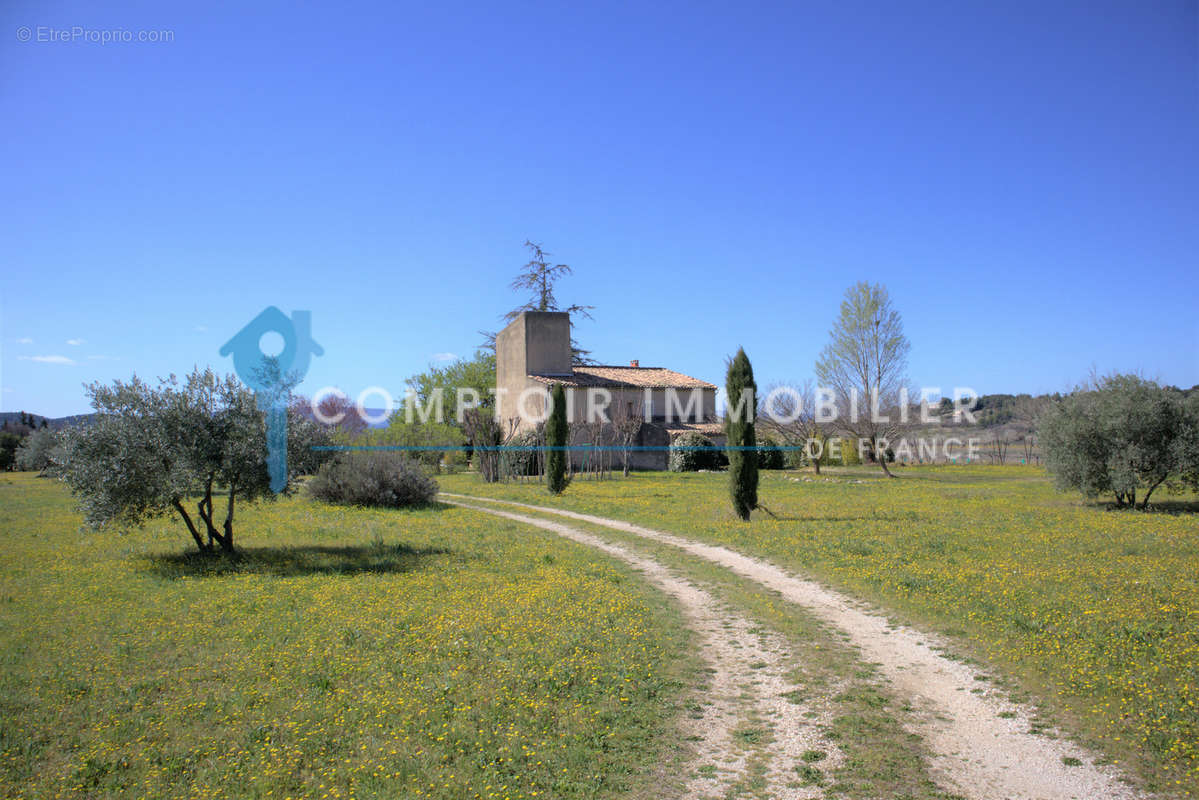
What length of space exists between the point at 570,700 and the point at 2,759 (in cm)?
426

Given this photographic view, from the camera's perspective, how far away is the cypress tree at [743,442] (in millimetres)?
16984

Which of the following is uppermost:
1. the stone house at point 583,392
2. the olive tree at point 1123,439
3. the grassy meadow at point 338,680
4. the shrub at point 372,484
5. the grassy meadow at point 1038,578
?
the stone house at point 583,392

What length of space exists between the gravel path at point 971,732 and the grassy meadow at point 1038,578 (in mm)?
296

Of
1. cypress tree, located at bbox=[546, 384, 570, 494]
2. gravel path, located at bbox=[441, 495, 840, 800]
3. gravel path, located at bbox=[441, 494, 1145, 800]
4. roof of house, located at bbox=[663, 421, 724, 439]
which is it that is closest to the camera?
gravel path, located at bbox=[441, 494, 1145, 800]

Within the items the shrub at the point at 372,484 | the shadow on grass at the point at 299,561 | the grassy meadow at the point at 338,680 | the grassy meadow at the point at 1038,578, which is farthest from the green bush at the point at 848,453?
the shadow on grass at the point at 299,561

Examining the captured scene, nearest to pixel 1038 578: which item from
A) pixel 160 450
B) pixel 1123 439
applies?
pixel 1123 439

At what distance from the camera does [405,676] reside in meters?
6.61

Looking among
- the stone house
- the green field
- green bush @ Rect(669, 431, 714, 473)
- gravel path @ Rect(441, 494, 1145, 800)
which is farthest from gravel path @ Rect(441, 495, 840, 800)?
green bush @ Rect(669, 431, 714, 473)

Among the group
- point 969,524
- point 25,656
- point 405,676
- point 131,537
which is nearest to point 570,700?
point 405,676

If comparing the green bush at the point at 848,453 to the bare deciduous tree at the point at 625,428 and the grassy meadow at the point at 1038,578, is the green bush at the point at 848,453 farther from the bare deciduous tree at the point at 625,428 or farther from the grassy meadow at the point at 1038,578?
the grassy meadow at the point at 1038,578

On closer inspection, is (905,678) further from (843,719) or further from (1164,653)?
(1164,653)

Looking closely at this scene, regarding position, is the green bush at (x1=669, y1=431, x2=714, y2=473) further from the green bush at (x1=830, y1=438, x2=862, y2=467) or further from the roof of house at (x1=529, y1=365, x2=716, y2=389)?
the green bush at (x1=830, y1=438, x2=862, y2=467)

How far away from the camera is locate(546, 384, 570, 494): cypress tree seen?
24.5 metres

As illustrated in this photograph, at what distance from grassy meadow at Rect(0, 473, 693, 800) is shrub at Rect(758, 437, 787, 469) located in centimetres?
2770
